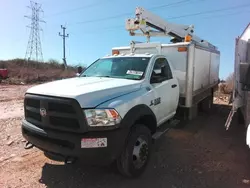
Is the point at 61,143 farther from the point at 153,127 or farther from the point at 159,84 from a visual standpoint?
the point at 159,84

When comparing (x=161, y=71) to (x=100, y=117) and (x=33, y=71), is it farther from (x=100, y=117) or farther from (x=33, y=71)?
(x=33, y=71)

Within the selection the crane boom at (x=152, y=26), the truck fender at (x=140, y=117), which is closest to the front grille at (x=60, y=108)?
the truck fender at (x=140, y=117)

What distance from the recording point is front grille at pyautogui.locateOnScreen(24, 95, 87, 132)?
3.13 meters

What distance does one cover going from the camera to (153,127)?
4414 mm

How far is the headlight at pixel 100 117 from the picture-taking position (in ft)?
10.4

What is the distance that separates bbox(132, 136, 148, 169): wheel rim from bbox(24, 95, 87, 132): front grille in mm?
1090

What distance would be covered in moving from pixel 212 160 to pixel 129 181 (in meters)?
1.89

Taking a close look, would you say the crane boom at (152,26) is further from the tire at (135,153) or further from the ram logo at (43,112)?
the ram logo at (43,112)

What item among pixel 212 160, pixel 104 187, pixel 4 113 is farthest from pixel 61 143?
pixel 4 113

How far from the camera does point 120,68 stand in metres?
4.81

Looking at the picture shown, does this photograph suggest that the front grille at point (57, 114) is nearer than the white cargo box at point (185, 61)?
Yes

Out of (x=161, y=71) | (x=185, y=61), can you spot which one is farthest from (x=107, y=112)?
(x=185, y=61)

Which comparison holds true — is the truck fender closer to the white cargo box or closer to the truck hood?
the truck hood

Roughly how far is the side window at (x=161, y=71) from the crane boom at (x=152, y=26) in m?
2.57
